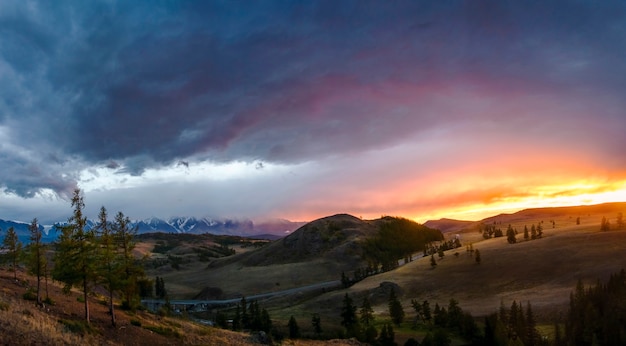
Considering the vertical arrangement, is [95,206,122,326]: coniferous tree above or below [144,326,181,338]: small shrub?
above

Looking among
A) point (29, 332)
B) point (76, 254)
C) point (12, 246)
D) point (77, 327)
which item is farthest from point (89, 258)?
point (12, 246)

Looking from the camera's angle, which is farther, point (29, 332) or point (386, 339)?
point (386, 339)

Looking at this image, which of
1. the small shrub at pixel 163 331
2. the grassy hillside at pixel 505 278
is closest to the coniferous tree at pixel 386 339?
the grassy hillside at pixel 505 278

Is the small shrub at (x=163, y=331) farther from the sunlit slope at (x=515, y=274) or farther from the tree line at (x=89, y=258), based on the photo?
the sunlit slope at (x=515, y=274)

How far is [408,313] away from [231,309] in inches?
2418

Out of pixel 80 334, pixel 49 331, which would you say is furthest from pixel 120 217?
pixel 49 331

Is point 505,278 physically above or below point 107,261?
below

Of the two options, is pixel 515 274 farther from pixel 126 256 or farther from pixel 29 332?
pixel 29 332

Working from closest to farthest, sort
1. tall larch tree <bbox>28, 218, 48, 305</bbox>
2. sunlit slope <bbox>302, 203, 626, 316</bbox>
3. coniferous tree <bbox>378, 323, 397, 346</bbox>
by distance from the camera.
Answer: tall larch tree <bbox>28, 218, 48, 305</bbox>, coniferous tree <bbox>378, 323, 397, 346</bbox>, sunlit slope <bbox>302, 203, 626, 316</bbox>

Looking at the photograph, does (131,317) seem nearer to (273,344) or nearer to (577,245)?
(273,344)

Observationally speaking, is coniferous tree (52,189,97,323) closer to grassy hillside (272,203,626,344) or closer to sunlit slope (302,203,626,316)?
grassy hillside (272,203,626,344)

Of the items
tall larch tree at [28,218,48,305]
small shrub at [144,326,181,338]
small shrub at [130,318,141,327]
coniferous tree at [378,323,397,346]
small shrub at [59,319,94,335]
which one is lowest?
coniferous tree at [378,323,397,346]

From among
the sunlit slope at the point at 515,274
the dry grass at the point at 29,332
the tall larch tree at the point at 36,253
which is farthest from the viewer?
the sunlit slope at the point at 515,274

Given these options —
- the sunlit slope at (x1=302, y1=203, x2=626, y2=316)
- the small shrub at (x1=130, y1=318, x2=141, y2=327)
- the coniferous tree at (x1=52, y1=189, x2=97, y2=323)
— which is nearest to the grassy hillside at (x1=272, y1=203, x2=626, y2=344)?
the sunlit slope at (x1=302, y1=203, x2=626, y2=316)
